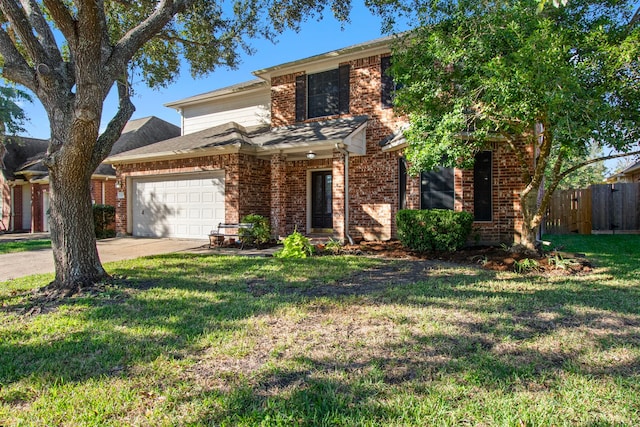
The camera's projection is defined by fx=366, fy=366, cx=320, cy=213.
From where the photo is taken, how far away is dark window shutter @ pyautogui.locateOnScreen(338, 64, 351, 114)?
454 inches

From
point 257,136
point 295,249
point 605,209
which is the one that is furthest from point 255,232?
point 605,209

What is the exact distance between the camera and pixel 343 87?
11.6 meters

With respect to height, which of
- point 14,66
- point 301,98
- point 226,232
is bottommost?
point 226,232

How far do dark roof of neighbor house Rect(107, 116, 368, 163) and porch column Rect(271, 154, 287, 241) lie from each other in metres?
0.70

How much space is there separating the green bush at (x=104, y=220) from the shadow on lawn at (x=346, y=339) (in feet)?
31.4

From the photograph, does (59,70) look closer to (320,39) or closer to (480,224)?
(320,39)

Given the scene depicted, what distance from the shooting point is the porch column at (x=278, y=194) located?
11516 millimetres

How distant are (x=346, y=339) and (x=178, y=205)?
10.8 m

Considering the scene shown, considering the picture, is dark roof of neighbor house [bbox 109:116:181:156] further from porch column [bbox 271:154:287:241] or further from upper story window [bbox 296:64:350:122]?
upper story window [bbox 296:64:350:122]

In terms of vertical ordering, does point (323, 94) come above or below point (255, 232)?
above

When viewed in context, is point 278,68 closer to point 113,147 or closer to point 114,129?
point 114,129

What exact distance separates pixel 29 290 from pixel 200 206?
6.83 metres

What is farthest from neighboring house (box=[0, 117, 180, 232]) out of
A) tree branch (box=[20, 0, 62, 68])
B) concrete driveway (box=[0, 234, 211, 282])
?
tree branch (box=[20, 0, 62, 68])

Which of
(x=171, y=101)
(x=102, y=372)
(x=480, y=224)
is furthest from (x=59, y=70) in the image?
(x=171, y=101)
